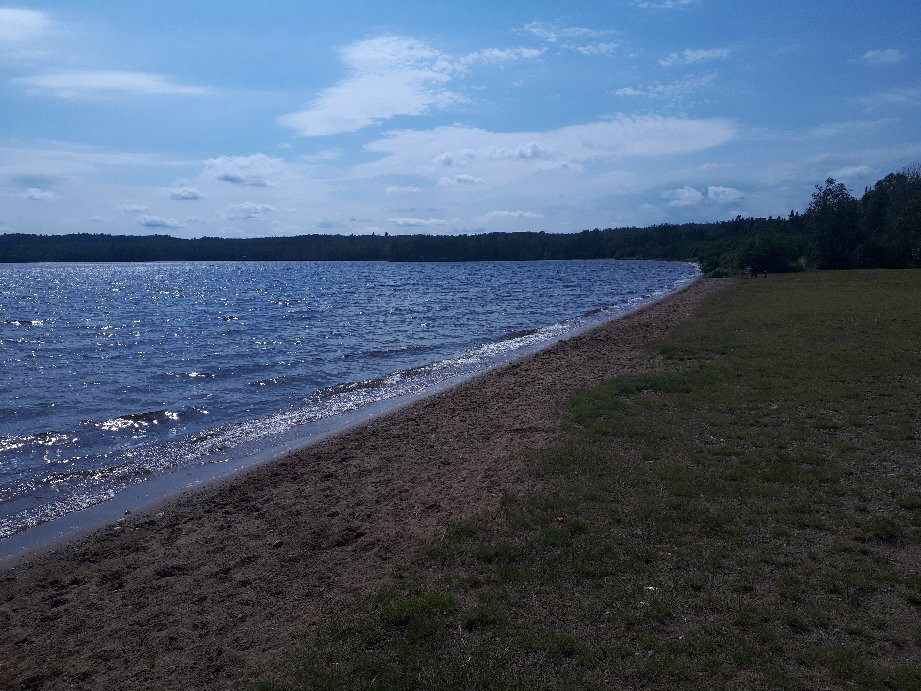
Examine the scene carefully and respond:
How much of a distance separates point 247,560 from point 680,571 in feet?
13.7

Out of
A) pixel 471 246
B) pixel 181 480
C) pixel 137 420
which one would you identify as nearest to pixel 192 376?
pixel 137 420

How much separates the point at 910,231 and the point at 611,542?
7660 centimetres

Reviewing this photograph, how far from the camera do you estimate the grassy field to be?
452 centimetres

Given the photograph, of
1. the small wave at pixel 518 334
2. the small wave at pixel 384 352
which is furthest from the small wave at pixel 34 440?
the small wave at pixel 518 334

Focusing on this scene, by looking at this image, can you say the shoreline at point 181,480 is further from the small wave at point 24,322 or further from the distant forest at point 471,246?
the distant forest at point 471,246

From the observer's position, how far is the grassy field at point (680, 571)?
14.8ft

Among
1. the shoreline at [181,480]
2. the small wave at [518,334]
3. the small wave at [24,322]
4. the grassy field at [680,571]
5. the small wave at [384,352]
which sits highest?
the grassy field at [680,571]

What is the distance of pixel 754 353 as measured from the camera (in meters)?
16.7

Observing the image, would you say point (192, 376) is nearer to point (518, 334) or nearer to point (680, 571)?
point (518, 334)

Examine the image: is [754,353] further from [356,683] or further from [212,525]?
[356,683]

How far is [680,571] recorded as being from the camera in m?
5.73

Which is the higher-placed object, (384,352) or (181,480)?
(384,352)

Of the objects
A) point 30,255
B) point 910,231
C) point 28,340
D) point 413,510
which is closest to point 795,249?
point 910,231

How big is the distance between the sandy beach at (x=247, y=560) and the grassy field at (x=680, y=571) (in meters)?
0.52
